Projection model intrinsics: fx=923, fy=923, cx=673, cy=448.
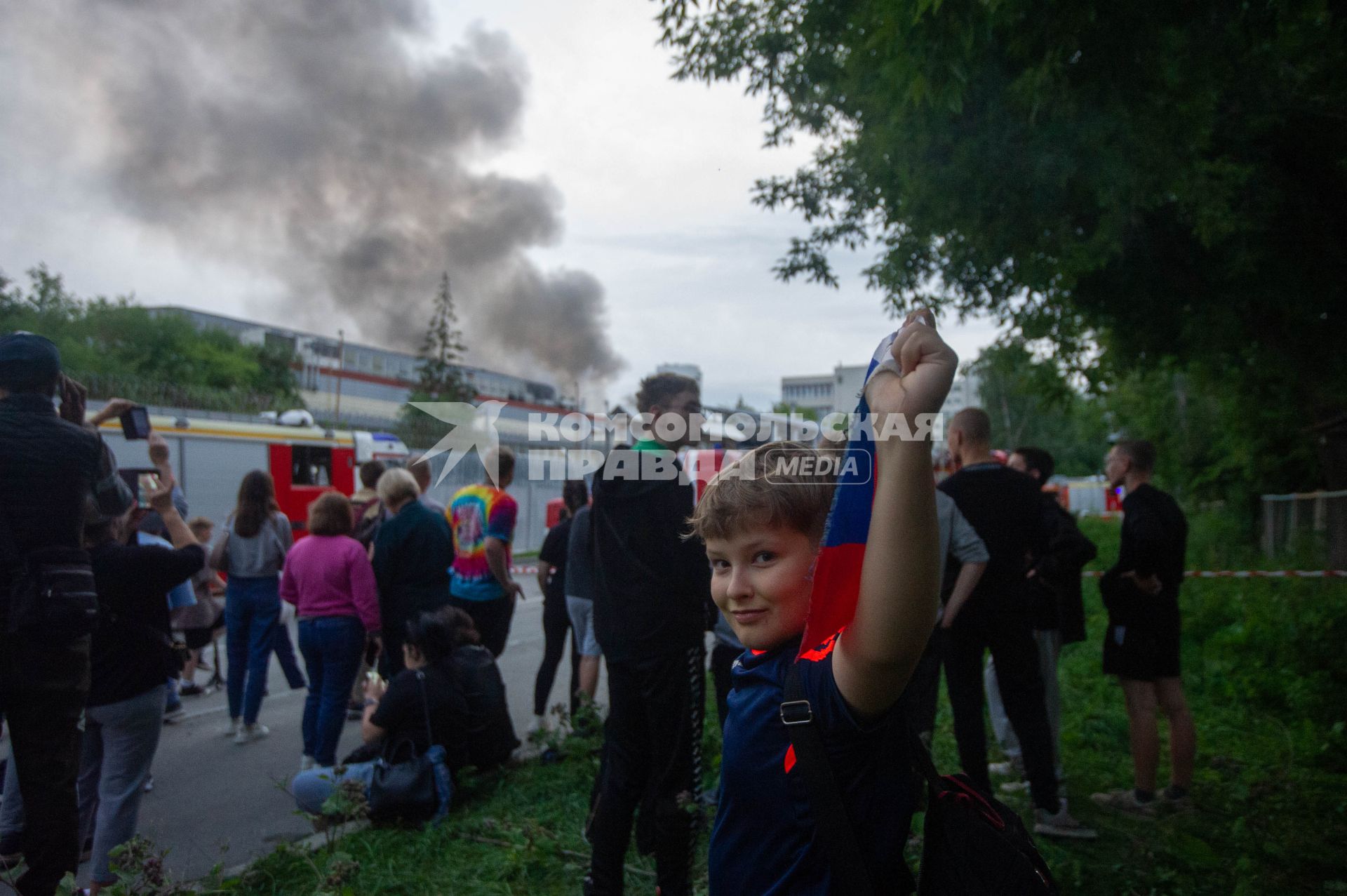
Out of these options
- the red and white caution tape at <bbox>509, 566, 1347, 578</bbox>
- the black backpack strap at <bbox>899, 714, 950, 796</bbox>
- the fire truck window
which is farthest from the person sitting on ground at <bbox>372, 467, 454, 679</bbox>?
the fire truck window

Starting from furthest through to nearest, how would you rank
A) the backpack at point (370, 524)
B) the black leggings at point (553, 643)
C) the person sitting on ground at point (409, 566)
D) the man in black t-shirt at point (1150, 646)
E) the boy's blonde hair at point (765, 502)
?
1. the backpack at point (370, 524)
2. the black leggings at point (553, 643)
3. the person sitting on ground at point (409, 566)
4. the man in black t-shirt at point (1150, 646)
5. the boy's blonde hair at point (765, 502)

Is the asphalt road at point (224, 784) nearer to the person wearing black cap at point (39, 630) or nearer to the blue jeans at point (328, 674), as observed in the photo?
the blue jeans at point (328, 674)

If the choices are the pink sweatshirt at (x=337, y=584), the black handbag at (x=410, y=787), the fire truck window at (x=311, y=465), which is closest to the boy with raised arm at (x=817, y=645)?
the black handbag at (x=410, y=787)

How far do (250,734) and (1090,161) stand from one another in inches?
281

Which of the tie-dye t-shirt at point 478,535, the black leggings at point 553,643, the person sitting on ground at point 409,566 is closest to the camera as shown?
the person sitting on ground at point 409,566

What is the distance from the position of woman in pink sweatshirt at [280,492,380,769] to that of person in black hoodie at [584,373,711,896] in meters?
2.44

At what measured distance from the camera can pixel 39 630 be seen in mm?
2941

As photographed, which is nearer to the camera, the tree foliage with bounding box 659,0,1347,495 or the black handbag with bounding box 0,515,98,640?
the black handbag with bounding box 0,515,98,640

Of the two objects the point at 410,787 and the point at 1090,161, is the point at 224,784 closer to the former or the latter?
the point at 410,787

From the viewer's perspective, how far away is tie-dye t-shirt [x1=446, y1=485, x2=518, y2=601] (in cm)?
601

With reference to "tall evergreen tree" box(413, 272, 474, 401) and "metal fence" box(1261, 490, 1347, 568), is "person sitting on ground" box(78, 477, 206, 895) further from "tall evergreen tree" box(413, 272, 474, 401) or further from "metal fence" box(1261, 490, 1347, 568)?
"tall evergreen tree" box(413, 272, 474, 401)

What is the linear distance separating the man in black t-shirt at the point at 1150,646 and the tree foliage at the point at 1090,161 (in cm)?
237

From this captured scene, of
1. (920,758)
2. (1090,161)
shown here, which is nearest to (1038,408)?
(1090,161)

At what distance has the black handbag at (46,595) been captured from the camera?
2.93 metres
